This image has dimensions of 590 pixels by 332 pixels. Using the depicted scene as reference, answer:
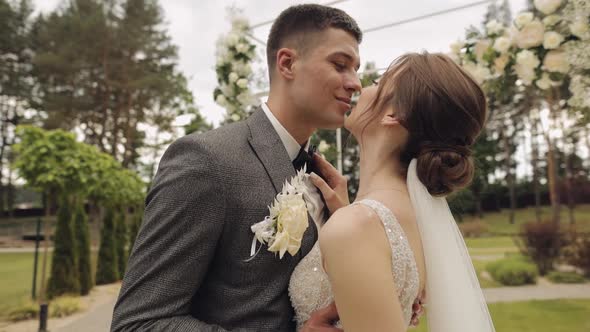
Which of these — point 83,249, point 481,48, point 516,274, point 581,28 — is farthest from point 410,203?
point 83,249

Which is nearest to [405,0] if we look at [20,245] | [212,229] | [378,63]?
[378,63]

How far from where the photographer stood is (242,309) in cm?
147

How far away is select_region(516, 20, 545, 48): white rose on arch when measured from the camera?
3389 millimetres

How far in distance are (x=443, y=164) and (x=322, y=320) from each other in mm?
696

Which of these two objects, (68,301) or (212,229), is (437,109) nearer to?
(212,229)

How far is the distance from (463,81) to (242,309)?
110 cm

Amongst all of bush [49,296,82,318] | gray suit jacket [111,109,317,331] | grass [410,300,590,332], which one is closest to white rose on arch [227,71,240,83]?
gray suit jacket [111,109,317,331]

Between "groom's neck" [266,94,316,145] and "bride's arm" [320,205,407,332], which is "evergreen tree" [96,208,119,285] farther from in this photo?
"bride's arm" [320,205,407,332]

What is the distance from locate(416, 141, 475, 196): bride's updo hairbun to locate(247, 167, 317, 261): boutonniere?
0.47 meters

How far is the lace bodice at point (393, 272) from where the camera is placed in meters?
1.44

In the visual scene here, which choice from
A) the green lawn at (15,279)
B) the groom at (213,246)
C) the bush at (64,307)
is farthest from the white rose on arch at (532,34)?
the green lawn at (15,279)

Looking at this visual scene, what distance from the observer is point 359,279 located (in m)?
1.27

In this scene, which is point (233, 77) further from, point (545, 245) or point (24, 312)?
point (545, 245)

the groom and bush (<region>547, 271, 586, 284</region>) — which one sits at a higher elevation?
the groom
